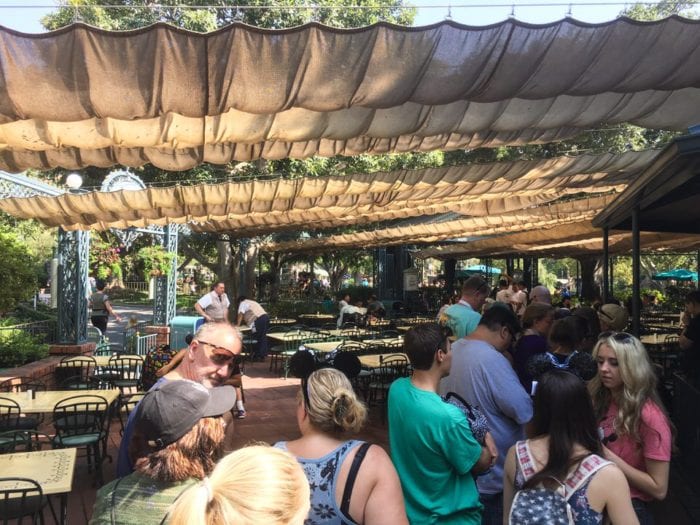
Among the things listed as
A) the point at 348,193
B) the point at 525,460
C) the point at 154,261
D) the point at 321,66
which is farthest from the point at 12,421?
the point at 154,261


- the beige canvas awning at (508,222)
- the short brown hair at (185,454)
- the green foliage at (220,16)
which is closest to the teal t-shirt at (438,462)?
the short brown hair at (185,454)

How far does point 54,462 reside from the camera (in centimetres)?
345

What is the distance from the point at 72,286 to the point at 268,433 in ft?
15.7

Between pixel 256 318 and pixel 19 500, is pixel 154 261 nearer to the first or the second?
pixel 256 318

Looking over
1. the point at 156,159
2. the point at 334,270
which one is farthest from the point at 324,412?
the point at 334,270

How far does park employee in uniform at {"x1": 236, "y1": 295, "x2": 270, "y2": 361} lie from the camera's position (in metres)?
10.6

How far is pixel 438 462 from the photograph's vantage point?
7.02 feet

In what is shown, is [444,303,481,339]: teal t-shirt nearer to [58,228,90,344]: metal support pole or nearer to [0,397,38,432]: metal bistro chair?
[0,397,38,432]: metal bistro chair

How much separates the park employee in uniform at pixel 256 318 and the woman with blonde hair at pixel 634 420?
852 centimetres

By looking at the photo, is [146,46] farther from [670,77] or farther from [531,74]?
[670,77]

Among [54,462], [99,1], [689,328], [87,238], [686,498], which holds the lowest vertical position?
[686,498]

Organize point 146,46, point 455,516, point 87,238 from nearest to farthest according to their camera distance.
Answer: point 455,516 < point 146,46 < point 87,238

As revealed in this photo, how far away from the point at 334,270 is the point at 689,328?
29193mm

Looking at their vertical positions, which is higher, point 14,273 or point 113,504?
point 14,273
